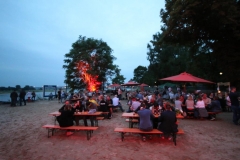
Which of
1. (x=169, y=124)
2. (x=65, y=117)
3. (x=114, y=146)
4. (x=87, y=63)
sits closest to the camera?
(x=114, y=146)

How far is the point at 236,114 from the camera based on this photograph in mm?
8172

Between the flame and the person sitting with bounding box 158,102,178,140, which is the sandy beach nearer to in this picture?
the person sitting with bounding box 158,102,178,140

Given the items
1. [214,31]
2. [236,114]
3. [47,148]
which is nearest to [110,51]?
[214,31]

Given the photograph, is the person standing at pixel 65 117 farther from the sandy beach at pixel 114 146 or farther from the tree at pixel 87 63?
the tree at pixel 87 63

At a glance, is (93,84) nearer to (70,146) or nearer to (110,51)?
(110,51)

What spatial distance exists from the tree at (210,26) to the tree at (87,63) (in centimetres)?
1344

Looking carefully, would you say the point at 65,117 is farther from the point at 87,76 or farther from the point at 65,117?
the point at 87,76

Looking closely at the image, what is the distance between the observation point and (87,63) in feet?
86.6

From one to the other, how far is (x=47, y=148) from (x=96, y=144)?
1501 mm

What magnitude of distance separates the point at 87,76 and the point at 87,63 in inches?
81.9

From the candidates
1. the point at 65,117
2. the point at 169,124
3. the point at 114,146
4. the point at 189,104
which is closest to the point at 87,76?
the point at 189,104

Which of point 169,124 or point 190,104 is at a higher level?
point 190,104

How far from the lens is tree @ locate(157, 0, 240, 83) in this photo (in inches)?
435

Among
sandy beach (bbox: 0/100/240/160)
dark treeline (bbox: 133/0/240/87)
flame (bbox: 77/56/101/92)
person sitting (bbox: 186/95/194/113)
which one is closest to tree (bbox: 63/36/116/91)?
flame (bbox: 77/56/101/92)
